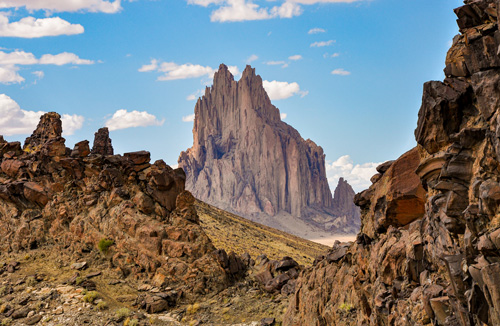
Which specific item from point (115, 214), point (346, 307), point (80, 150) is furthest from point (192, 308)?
point (80, 150)

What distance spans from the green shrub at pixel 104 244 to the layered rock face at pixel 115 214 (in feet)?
1.02

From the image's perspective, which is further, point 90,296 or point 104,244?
point 104,244

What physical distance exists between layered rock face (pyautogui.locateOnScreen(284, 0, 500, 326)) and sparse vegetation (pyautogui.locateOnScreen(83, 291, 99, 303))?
16.9m

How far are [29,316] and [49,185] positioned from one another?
1229 cm

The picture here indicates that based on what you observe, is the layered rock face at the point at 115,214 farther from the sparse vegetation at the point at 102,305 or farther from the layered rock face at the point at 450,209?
the layered rock face at the point at 450,209

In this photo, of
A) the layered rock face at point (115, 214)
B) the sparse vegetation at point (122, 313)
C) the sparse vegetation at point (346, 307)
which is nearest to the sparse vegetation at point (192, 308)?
the layered rock face at point (115, 214)

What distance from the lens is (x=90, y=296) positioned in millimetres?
28188

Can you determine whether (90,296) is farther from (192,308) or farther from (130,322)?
(192,308)

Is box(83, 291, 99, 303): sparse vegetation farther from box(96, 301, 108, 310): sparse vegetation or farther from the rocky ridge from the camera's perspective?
box(96, 301, 108, 310): sparse vegetation

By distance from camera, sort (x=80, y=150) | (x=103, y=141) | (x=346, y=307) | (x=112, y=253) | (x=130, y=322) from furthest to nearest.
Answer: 1. (x=103, y=141)
2. (x=80, y=150)
3. (x=112, y=253)
4. (x=130, y=322)
5. (x=346, y=307)

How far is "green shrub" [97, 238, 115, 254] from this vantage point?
32.6 metres

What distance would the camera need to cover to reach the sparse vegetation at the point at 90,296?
28.1 m

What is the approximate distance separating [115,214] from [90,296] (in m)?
6.72

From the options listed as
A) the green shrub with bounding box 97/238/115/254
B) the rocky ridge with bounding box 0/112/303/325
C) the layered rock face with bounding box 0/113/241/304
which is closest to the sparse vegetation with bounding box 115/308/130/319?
the rocky ridge with bounding box 0/112/303/325
